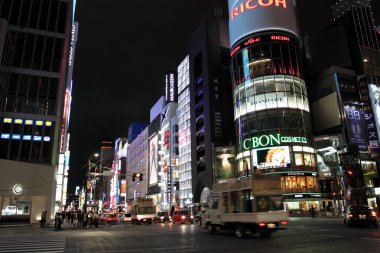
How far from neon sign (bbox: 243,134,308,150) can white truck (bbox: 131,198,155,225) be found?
2644 cm

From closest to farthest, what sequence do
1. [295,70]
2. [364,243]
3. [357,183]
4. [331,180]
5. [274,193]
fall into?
[364,243]
[274,193]
[357,183]
[331,180]
[295,70]

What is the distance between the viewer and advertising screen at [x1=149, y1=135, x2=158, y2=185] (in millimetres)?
114750

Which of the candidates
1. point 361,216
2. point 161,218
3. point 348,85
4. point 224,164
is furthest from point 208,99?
point 361,216

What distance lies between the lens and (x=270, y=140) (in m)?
63.5

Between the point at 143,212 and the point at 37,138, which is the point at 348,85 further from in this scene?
the point at 37,138

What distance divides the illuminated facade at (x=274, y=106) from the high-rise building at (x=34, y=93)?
35977mm

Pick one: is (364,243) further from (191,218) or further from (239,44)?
(239,44)

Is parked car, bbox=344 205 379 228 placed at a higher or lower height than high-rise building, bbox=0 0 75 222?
lower

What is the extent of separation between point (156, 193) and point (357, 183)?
285ft

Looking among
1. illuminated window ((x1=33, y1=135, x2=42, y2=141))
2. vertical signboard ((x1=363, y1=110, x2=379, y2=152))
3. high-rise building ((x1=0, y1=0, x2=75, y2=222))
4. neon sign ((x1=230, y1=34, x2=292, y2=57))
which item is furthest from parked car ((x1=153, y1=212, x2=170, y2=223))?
vertical signboard ((x1=363, y1=110, x2=379, y2=152))

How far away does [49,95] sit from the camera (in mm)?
50281

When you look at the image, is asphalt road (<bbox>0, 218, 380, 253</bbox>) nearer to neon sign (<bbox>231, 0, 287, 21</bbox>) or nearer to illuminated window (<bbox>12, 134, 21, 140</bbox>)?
illuminated window (<bbox>12, 134, 21, 140</bbox>)

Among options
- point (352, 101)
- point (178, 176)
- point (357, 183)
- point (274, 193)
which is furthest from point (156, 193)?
point (274, 193)

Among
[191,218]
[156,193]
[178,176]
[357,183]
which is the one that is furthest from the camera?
[156,193]
